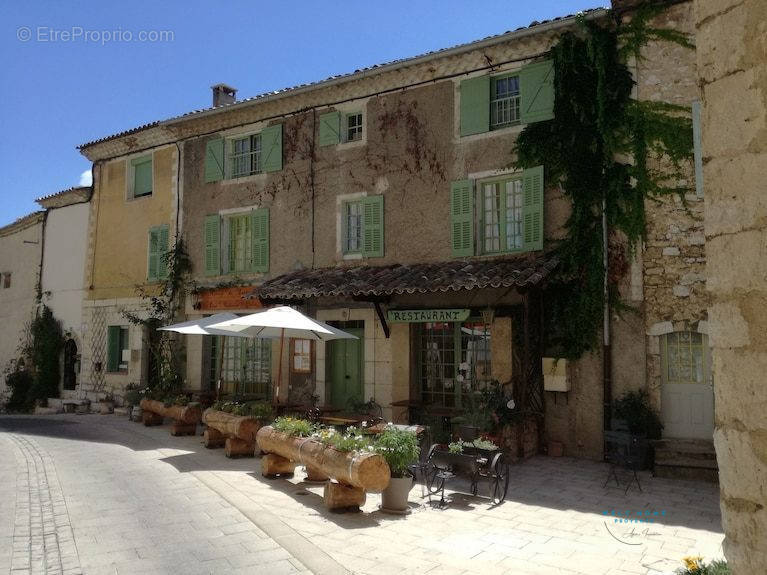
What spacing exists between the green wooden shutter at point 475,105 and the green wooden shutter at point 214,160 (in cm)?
657

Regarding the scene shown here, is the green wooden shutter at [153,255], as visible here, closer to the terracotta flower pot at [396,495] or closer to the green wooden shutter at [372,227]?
the green wooden shutter at [372,227]

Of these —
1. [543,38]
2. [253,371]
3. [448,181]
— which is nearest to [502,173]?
[448,181]

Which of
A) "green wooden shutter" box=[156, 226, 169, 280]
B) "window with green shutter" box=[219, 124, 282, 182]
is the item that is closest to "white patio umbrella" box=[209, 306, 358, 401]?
"window with green shutter" box=[219, 124, 282, 182]

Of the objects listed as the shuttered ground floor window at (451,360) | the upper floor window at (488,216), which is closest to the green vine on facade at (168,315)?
the shuttered ground floor window at (451,360)

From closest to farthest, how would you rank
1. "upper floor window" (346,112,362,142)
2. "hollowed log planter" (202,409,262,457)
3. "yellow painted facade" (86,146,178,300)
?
"hollowed log planter" (202,409,262,457) → "upper floor window" (346,112,362,142) → "yellow painted facade" (86,146,178,300)

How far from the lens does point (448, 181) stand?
11227mm

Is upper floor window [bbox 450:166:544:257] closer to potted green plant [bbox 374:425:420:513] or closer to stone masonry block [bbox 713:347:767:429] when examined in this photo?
potted green plant [bbox 374:425:420:513]

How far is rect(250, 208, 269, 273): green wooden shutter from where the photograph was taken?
13.7m

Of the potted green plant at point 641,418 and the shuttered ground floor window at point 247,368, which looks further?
the shuttered ground floor window at point 247,368

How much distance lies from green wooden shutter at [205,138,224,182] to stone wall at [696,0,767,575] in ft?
44.2

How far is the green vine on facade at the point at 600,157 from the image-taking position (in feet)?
30.5

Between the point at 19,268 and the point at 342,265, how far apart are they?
13.3 m

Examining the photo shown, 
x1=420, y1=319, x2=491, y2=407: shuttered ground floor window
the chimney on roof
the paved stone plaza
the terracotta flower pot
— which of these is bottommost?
the paved stone plaza

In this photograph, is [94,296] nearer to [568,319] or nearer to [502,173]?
[502,173]
